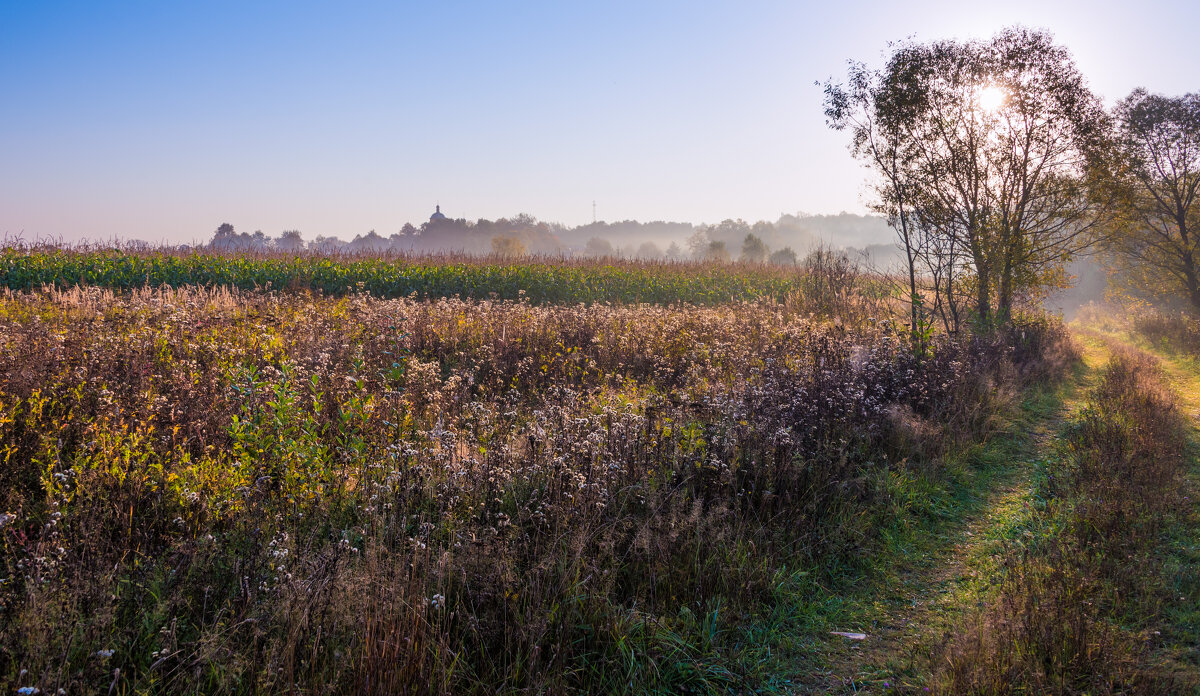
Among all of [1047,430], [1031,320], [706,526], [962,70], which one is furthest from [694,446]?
[1031,320]

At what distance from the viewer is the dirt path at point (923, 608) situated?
4020 millimetres

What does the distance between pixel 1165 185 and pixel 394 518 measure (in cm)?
3360

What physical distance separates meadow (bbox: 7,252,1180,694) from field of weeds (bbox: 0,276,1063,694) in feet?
Answer: 0.08

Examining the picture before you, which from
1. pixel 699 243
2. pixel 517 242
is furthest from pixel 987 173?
pixel 699 243

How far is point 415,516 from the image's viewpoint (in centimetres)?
446

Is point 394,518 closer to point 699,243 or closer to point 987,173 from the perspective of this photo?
point 987,173

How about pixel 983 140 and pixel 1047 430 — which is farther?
pixel 983 140

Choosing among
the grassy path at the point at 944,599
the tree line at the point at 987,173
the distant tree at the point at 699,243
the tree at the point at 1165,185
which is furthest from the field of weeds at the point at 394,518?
the distant tree at the point at 699,243

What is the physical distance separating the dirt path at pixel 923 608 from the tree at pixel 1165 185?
22.2 m

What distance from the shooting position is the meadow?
317 centimetres

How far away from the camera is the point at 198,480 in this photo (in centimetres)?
479

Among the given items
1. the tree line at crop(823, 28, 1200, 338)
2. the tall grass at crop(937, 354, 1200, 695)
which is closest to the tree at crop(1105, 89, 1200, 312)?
the tree line at crop(823, 28, 1200, 338)

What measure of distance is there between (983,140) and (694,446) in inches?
604

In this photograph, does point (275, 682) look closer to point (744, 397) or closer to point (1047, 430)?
point (744, 397)
